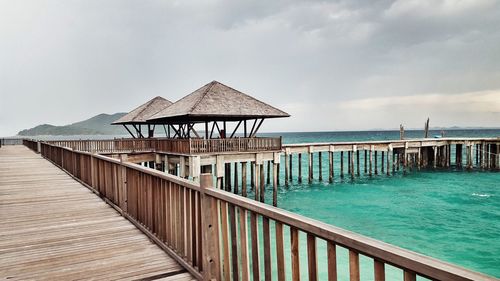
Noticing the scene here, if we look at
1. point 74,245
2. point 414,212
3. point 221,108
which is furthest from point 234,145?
point 74,245

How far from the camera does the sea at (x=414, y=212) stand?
11.4 metres

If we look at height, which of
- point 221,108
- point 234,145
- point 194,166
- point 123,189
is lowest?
point 194,166

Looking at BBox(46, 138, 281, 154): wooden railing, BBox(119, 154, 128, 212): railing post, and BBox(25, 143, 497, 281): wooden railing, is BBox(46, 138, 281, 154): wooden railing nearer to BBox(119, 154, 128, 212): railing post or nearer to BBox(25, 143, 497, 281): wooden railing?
BBox(25, 143, 497, 281): wooden railing

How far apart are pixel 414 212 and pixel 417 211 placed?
0.41 meters

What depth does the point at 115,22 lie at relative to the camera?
1142 inches

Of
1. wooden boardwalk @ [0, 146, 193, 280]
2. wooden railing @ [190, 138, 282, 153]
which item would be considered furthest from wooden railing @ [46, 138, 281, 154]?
wooden boardwalk @ [0, 146, 193, 280]

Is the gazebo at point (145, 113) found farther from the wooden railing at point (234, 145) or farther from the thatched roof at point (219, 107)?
the wooden railing at point (234, 145)

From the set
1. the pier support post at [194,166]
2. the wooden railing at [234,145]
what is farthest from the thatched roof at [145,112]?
the pier support post at [194,166]

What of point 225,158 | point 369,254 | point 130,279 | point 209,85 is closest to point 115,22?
point 209,85

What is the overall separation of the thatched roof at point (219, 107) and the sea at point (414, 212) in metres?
6.12

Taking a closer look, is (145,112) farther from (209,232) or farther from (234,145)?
(209,232)

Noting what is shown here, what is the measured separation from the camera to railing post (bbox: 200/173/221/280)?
3.14 meters

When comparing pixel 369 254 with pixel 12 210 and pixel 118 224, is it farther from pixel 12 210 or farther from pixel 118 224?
pixel 12 210

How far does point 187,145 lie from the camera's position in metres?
17.3
